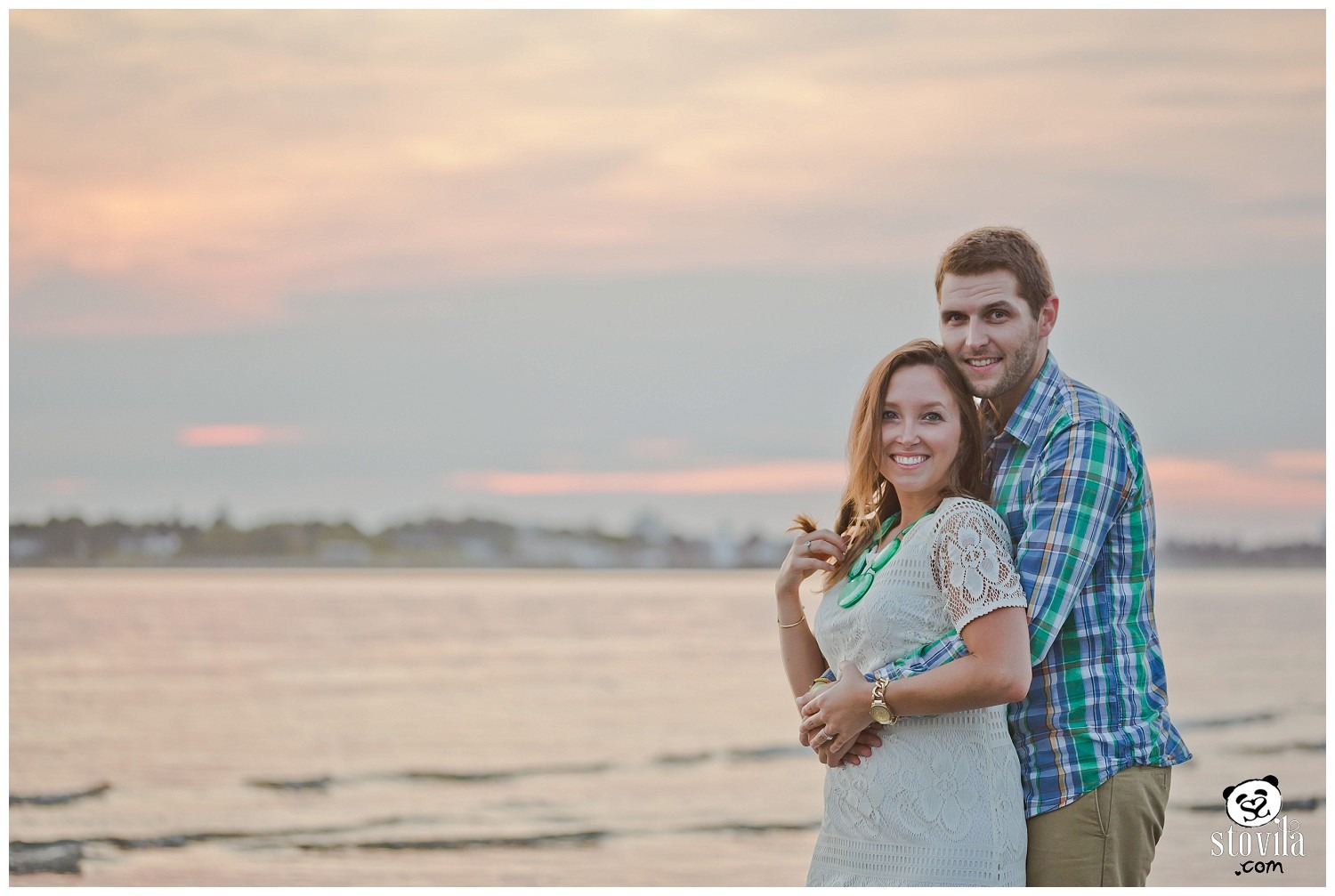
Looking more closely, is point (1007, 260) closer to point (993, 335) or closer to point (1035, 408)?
point (993, 335)

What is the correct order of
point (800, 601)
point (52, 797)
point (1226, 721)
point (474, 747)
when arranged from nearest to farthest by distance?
point (800, 601)
point (52, 797)
point (474, 747)
point (1226, 721)

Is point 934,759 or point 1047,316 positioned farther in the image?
point 1047,316

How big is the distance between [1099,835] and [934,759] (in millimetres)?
374

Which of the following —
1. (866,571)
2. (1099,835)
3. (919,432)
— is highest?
(919,432)

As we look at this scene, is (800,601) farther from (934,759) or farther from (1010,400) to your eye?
(1010,400)

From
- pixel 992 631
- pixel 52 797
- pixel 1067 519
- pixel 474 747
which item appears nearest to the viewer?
pixel 992 631

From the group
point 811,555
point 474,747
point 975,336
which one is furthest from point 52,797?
point 975,336

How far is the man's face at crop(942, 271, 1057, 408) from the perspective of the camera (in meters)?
2.85

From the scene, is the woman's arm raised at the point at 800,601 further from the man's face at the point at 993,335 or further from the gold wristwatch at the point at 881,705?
the man's face at the point at 993,335

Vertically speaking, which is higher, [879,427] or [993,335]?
[993,335]

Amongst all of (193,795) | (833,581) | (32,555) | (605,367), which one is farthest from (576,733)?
(32,555)

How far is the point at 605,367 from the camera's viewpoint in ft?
117

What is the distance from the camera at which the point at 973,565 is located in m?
2.62

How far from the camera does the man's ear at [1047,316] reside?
9.61 ft
